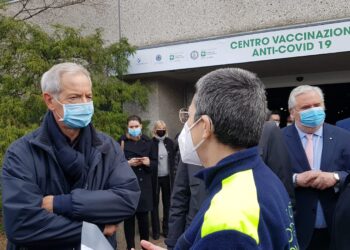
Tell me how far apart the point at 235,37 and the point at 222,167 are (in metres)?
6.32

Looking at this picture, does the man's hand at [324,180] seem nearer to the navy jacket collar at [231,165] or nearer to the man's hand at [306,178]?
the man's hand at [306,178]

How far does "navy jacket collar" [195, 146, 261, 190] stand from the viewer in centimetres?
149

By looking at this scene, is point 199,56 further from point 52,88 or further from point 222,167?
point 222,167

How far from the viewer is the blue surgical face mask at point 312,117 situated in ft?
11.7

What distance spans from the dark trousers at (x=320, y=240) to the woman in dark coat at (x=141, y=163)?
2.84 metres

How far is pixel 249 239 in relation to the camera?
4.19ft

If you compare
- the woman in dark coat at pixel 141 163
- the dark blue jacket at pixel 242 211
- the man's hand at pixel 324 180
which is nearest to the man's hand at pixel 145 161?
the woman in dark coat at pixel 141 163

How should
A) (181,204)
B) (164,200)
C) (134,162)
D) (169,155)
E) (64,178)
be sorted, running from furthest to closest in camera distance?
(164,200) → (169,155) → (134,162) → (181,204) → (64,178)

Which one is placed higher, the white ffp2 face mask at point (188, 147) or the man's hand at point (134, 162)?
the white ffp2 face mask at point (188, 147)

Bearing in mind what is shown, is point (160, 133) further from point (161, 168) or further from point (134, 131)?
point (134, 131)

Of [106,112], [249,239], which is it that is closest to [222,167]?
[249,239]

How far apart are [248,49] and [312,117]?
4.05m

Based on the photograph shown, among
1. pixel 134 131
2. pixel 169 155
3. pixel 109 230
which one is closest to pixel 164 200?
pixel 169 155

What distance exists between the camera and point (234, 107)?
1.53 meters
